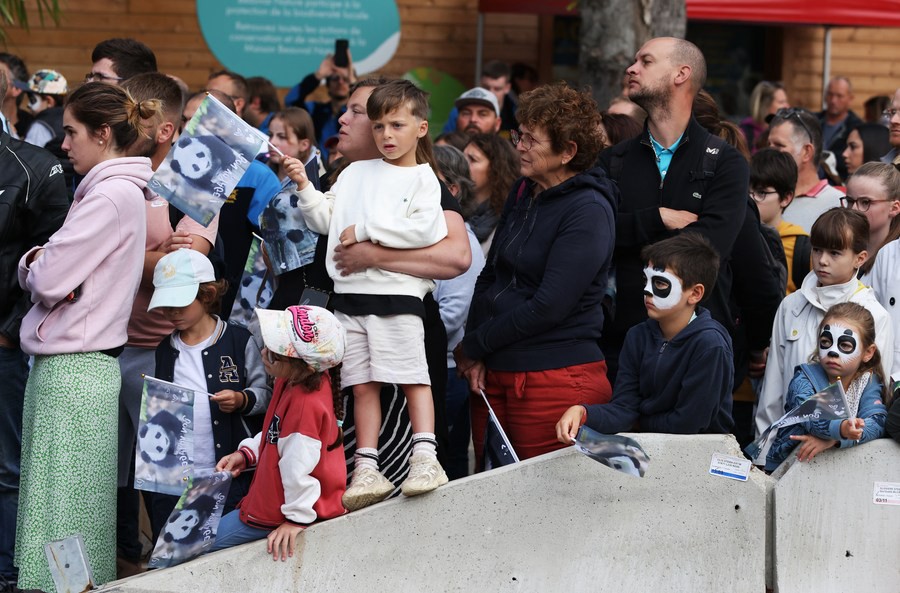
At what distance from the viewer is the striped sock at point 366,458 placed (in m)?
4.50

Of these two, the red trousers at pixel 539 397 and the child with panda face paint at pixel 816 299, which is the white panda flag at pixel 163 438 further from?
the child with panda face paint at pixel 816 299

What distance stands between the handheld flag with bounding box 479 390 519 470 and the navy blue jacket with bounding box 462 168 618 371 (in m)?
0.22

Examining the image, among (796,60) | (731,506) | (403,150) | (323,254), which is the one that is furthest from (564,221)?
(796,60)

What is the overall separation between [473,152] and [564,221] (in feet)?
6.61

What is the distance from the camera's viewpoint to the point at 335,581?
4461 millimetres

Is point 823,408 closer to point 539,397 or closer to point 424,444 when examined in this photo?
point 539,397

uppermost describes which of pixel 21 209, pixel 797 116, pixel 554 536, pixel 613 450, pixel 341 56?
pixel 341 56

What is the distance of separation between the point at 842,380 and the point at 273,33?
781 centimetres

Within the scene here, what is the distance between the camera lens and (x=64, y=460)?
181 inches

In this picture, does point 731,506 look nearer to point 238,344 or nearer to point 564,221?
point 564,221

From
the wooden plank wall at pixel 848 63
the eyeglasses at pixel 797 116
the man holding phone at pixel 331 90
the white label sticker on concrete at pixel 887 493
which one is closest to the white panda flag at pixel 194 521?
the white label sticker on concrete at pixel 887 493

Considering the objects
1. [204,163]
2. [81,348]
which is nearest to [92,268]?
[81,348]

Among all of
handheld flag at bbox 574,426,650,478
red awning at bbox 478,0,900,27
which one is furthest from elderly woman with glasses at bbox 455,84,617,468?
red awning at bbox 478,0,900,27

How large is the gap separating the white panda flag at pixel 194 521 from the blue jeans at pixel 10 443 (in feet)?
3.14
